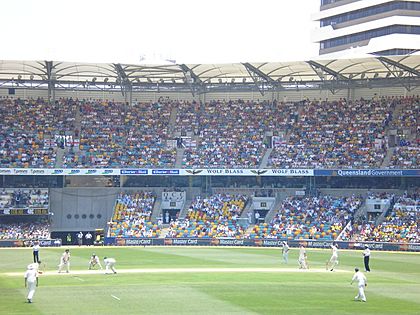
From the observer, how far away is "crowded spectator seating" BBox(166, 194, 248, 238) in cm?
6819

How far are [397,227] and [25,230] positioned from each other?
3138 cm

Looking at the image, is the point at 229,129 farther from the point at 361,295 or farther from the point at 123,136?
the point at 361,295

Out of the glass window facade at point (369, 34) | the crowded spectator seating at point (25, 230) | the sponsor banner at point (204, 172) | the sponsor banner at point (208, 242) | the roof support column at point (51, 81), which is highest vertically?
the glass window facade at point (369, 34)

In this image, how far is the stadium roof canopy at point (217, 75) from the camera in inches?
2734

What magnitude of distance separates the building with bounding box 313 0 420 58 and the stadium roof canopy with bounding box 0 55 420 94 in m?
20.5

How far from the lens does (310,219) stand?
68.2m

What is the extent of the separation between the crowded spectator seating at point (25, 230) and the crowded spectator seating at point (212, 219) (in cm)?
1084

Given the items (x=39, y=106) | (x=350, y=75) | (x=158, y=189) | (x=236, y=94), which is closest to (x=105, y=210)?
(x=158, y=189)

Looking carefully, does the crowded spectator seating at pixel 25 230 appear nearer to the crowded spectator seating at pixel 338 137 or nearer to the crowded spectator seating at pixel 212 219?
the crowded spectator seating at pixel 212 219

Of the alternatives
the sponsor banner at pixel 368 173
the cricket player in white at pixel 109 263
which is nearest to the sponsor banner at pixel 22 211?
the sponsor banner at pixel 368 173

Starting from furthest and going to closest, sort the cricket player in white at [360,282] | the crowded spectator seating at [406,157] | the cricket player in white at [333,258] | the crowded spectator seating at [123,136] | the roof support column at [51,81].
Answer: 1. the crowded spectator seating at [123,136]
2. the roof support column at [51,81]
3. the crowded spectator seating at [406,157]
4. the cricket player in white at [333,258]
5. the cricket player in white at [360,282]

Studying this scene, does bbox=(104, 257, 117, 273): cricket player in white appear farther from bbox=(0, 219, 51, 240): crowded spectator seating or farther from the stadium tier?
the stadium tier

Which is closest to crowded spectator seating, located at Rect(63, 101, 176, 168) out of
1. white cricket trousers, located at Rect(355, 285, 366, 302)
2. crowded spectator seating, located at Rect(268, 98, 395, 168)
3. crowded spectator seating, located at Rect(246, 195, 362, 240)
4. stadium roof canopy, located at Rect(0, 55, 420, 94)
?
stadium roof canopy, located at Rect(0, 55, 420, 94)

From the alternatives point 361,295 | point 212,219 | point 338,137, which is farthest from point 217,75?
point 361,295
